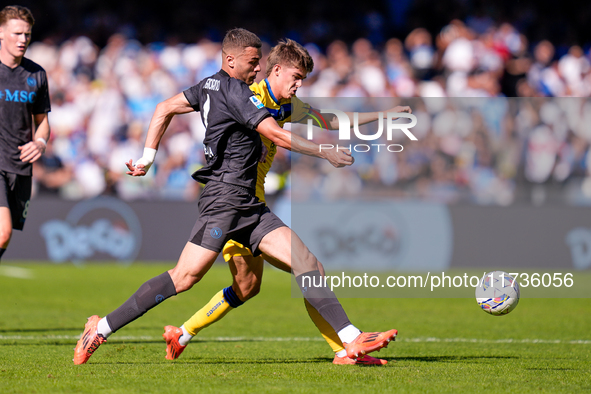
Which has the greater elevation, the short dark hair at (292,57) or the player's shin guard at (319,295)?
the short dark hair at (292,57)

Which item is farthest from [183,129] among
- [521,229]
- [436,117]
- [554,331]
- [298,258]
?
[298,258]

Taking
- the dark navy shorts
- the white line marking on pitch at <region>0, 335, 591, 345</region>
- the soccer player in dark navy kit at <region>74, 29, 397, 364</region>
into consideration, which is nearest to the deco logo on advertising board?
the white line marking on pitch at <region>0, 335, 591, 345</region>

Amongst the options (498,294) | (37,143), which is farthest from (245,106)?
(498,294)

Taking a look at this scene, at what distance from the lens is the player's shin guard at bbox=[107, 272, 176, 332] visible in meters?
5.48

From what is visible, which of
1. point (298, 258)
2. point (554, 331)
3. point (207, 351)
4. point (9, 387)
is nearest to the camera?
point (9, 387)

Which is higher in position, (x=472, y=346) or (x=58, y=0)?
(x=58, y=0)

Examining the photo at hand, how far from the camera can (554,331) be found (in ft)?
27.0

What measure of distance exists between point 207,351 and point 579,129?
977 cm

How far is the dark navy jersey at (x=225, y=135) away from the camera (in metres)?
5.46

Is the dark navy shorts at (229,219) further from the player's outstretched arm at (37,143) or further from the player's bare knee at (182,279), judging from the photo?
the player's outstretched arm at (37,143)

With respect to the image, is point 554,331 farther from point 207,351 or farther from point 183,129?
point 183,129

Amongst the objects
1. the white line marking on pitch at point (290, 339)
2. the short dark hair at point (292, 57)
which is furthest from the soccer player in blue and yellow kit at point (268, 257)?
the white line marking on pitch at point (290, 339)

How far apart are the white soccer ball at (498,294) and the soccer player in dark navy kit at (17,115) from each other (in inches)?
153

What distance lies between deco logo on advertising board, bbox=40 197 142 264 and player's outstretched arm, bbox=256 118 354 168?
9.76m
